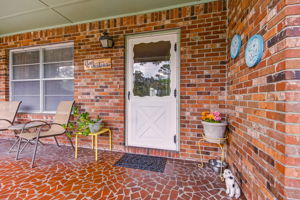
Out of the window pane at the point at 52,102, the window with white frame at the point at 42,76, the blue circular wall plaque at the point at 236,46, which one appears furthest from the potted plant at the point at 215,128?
the window pane at the point at 52,102

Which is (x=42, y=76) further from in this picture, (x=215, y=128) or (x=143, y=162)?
(x=215, y=128)

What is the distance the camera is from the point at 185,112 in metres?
2.28

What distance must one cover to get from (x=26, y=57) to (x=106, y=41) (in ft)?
8.03

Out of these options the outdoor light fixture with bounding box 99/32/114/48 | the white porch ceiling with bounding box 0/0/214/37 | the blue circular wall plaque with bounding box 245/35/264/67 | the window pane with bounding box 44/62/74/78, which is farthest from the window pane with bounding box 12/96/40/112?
the blue circular wall plaque with bounding box 245/35/264/67

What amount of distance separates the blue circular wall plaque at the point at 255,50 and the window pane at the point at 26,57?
4.18m

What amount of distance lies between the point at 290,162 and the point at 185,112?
58.3 inches

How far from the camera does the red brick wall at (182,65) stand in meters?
2.14

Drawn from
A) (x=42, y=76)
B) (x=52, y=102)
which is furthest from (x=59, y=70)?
(x=52, y=102)

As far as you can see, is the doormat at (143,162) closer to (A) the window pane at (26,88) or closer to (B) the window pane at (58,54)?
(B) the window pane at (58,54)

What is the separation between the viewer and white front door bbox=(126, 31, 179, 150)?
2.37m

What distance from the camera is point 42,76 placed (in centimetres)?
324

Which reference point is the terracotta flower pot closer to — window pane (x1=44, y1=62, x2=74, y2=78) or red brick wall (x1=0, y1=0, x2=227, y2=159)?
red brick wall (x1=0, y1=0, x2=227, y2=159)

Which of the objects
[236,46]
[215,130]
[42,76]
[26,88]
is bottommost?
[215,130]

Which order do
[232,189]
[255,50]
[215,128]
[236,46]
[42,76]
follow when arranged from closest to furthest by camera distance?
[255,50]
[232,189]
[236,46]
[215,128]
[42,76]
